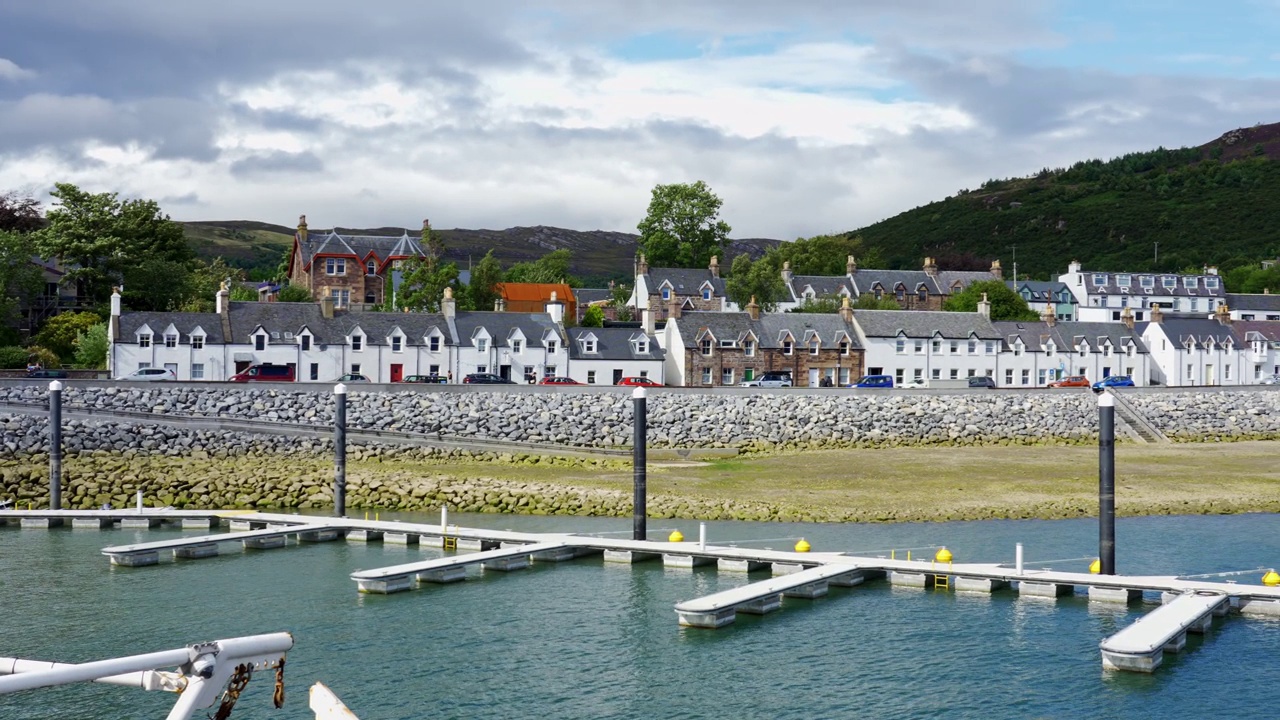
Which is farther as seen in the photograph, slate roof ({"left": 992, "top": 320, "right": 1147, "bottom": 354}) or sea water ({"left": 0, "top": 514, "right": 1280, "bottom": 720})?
slate roof ({"left": 992, "top": 320, "right": 1147, "bottom": 354})

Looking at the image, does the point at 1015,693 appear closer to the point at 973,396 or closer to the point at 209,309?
the point at 973,396

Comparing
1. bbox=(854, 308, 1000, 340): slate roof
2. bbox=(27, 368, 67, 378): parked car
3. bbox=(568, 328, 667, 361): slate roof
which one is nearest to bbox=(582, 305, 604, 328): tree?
bbox=(568, 328, 667, 361): slate roof

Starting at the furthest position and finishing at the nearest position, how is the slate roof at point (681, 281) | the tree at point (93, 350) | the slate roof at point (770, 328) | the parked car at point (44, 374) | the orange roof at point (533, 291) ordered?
the orange roof at point (533, 291) → the slate roof at point (681, 281) → the slate roof at point (770, 328) → the tree at point (93, 350) → the parked car at point (44, 374)

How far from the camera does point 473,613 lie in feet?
96.5

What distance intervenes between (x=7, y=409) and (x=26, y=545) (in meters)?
20.7

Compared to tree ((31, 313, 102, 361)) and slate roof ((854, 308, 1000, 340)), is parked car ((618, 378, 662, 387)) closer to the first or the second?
slate roof ((854, 308, 1000, 340))

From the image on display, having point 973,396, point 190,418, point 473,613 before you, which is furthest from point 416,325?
point 473,613

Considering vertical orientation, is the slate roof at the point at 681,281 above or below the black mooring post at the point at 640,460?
above

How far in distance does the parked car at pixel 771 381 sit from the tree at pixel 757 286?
94.1ft

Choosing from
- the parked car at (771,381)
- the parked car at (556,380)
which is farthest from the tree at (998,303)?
the parked car at (556,380)

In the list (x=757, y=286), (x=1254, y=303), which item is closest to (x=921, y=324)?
(x=757, y=286)

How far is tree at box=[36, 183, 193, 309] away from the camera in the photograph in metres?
93.1

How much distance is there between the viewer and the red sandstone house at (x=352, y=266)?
4476 inches

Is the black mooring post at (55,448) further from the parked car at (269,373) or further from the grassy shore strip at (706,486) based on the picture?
the parked car at (269,373)
